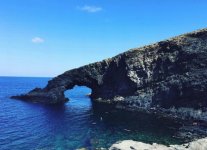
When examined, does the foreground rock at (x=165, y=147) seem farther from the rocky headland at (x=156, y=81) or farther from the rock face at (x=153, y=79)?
the rock face at (x=153, y=79)

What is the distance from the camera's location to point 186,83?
90.4m

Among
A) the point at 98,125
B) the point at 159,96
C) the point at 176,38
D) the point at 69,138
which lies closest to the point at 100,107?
the point at 159,96

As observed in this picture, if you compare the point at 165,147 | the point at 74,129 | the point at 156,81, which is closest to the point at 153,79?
the point at 156,81

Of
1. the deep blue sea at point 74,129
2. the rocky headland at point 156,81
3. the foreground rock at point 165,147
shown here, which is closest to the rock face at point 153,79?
the rocky headland at point 156,81

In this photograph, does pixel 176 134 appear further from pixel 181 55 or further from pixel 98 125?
pixel 181 55

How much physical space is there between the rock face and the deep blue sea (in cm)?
1220

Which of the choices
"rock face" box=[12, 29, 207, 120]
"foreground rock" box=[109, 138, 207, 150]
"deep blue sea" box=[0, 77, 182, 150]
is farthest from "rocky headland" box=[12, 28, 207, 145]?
"foreground rock" box=[109, 138, 207, 150]

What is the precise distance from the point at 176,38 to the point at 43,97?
60707mm

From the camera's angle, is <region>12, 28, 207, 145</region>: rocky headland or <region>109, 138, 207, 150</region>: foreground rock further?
<region>12, 28, 207, 145</region>: rocky headland

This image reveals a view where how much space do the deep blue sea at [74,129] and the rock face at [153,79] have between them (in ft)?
40.0

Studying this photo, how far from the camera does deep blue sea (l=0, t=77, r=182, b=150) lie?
5731 cm

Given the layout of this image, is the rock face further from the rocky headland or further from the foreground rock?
the foreground rock

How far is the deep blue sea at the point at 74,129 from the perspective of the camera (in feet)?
188

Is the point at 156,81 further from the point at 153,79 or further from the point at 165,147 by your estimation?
the point at 165,147
